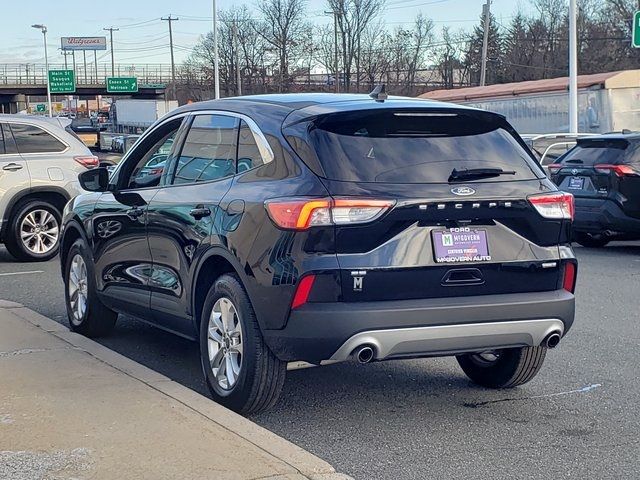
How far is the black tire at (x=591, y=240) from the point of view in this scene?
1434cm

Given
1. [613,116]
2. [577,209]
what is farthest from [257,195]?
[613,116]

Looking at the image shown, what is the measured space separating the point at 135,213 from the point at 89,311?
4.03 ft

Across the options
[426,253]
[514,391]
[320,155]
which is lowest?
[514,391]

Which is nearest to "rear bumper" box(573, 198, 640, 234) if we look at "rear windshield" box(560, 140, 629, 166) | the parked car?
the parked car

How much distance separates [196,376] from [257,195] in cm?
188

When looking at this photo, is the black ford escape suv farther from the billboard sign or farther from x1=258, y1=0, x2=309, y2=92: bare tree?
A: the billboard sign

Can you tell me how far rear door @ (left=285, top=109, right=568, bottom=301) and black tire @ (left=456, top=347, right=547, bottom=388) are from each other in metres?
0.75

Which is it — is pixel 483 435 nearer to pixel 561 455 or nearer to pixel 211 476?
pixel 561 455

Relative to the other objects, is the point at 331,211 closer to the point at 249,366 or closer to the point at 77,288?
the point at 249,366

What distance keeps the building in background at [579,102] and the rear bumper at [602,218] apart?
560 inches

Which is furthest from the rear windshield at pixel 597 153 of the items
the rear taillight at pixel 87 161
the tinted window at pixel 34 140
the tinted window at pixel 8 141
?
the tinted window at pixel 8 141

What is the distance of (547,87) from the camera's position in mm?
34688

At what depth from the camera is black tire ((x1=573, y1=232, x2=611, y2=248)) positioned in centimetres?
1434

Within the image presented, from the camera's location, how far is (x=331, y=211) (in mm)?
4883
